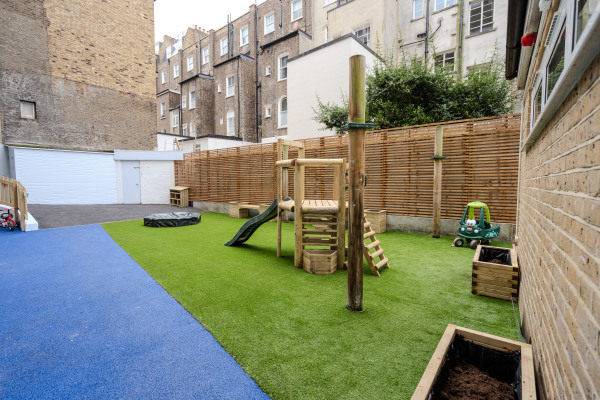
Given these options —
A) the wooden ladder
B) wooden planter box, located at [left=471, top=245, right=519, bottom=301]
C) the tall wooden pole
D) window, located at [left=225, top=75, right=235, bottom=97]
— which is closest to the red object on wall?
the tall wooden pole

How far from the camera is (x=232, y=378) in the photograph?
2.41 m

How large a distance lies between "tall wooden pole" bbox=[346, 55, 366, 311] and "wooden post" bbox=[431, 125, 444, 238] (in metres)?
5.14

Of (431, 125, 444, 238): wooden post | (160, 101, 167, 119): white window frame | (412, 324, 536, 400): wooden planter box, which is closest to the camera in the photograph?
(412, 324, 536, 400): wooden planter box

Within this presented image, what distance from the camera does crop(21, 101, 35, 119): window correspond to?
54.9ft

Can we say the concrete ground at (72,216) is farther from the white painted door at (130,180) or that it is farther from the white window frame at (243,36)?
the white window frame at (243,36)

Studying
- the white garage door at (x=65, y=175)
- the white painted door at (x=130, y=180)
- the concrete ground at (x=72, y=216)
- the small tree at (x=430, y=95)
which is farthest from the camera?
the white painted door at (x=130, y=180)

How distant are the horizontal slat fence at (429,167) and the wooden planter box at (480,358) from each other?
635 centimetres

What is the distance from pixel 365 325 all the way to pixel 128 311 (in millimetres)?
2956

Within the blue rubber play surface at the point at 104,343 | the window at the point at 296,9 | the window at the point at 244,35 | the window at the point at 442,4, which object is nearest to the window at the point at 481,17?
the window at the point at 442,4

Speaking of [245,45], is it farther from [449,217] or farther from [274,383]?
[274,383]

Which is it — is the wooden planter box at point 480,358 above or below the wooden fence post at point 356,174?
below

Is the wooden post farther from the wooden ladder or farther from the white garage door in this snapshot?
the white garage door

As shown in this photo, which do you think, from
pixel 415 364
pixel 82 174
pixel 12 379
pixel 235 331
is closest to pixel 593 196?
pixel 415 364

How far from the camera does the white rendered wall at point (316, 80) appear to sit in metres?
14.0
